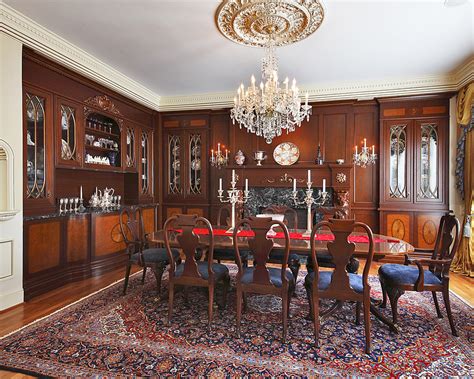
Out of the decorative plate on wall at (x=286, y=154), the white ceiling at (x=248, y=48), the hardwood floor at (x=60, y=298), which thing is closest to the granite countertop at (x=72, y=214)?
the hardwood floor at (x=60, y=298)

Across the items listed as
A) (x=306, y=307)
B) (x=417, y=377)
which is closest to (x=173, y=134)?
(x=306, y=307)

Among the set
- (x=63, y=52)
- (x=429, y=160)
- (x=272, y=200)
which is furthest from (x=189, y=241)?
(x=429, y=160)

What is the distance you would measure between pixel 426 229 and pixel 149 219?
15.6 ft

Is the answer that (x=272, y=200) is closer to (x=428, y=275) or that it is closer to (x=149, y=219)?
(x=149, y=219)

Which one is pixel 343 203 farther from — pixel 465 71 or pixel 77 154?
pixel 77 154

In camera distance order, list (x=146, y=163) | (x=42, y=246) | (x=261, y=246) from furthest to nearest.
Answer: (x=146, y=163), (x=42, y=246), (x=261, y=246)

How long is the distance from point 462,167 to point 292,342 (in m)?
3.95

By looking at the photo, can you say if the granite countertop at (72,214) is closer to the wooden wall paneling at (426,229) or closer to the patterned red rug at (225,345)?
the patterned red rug at (225,345)

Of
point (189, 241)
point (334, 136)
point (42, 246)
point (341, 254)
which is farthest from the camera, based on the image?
point (334, 136)

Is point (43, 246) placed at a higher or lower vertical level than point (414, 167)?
lower

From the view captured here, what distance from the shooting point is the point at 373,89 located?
4.80m

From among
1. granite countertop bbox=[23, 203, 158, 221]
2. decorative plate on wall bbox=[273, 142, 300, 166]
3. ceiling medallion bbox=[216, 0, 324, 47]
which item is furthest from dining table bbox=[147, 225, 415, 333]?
decorative plate on wall bbox=[273, 142, 300, 166]

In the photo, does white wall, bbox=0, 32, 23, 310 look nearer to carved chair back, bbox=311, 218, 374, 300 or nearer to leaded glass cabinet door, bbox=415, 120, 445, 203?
carved chair back, bbox=311, 218, 374, 300

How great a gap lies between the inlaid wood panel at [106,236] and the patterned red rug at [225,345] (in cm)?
131
